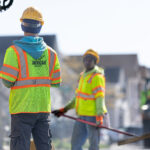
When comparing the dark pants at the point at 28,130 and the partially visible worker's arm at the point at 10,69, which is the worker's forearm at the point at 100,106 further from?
the partially visible worker's arm at the point at 10,69

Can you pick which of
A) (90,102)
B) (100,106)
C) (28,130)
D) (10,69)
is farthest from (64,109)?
(10,69)

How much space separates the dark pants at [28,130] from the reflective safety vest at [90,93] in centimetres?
197

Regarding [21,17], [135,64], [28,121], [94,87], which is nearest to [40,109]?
[28,121]

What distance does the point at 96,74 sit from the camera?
7.46 m

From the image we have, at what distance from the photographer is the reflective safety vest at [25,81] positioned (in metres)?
5.23

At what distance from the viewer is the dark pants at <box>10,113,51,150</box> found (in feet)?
17.2

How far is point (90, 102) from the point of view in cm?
745

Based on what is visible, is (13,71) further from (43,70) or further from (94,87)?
(94,87)

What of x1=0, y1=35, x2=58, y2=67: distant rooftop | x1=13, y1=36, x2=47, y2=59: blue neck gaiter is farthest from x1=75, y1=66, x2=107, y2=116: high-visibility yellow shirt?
x1=0, y1=35, x2=58, y2=67: distant rooftop

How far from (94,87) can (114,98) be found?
3587 centimetres

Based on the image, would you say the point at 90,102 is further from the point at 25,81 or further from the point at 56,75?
the point at 25,81

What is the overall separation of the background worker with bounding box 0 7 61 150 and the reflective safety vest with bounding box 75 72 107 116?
1908 mm

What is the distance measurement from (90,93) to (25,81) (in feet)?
7.55

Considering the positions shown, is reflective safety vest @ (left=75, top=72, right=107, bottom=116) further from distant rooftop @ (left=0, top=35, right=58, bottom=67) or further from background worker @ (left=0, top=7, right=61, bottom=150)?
distant rooftop @ (left=0, top=35, right=58, bottom=67)
